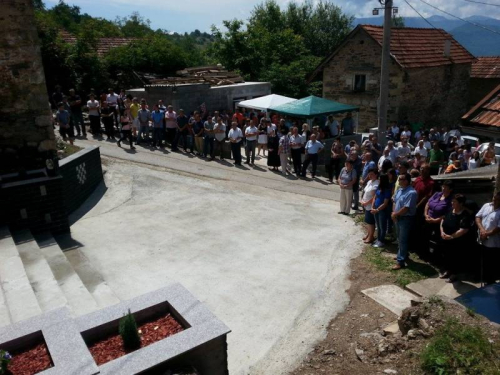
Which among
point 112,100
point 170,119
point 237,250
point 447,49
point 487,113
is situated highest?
point 447,49

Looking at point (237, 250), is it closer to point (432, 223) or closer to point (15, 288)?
point (432, 223)

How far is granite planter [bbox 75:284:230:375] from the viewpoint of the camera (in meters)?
4.08

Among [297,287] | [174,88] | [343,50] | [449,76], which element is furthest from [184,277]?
[449,76]

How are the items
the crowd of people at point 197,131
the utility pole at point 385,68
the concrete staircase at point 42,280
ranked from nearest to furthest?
the concrete staircase at point 42,280 < the utility pole at point 385,68 < the crowd of people at point 197,131

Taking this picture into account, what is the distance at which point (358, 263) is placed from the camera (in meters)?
8.33

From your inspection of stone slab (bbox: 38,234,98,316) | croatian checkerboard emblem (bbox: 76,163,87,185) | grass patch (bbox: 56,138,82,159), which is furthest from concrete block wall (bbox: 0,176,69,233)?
grass patch (bbox: 56,138,82,159)

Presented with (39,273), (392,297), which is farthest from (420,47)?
(39,273)

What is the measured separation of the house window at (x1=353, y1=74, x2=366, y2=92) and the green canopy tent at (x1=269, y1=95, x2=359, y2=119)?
8.45 meters

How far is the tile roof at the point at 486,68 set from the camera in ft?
88.4

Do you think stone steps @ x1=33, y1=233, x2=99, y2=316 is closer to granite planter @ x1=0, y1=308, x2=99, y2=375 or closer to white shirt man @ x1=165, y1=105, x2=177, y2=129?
granite planter @ x1=0, y1=308, x2=99, y2=375

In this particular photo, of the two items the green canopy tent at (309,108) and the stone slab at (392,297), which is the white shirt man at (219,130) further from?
the stone slab at (392,297)

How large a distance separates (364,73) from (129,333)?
22.8 metres

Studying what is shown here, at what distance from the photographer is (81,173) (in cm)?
1073

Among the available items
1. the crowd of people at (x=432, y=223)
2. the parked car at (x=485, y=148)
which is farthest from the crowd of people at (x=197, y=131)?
the crowd of people at (x=432, y=223)
